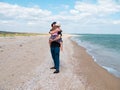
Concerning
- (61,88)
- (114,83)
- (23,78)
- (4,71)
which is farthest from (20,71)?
(114,83)

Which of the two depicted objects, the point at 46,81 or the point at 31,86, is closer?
the point at 31,86

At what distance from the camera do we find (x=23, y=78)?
9961 mm

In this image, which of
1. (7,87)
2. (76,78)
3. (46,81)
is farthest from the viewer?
(76,78)

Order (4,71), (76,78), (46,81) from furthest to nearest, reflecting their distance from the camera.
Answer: (4,71) → (76,78) → (46,81)

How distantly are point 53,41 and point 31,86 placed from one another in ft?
10.4

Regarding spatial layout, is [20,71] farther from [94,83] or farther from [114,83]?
[114,83]

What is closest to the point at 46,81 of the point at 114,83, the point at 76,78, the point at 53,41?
the point at 76,78

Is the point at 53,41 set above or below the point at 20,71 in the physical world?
above

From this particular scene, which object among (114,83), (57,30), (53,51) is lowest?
(114,83)

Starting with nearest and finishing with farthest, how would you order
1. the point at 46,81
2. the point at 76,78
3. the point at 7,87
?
the point at 7,87 → the point at 46,81 → the point at 76,78

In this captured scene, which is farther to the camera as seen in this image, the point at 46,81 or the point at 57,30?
the point at 57,30

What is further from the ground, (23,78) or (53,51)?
(53,51)

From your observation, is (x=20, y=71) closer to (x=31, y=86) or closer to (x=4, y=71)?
(x=4, y=71)

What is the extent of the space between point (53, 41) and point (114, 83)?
349 centimetres
